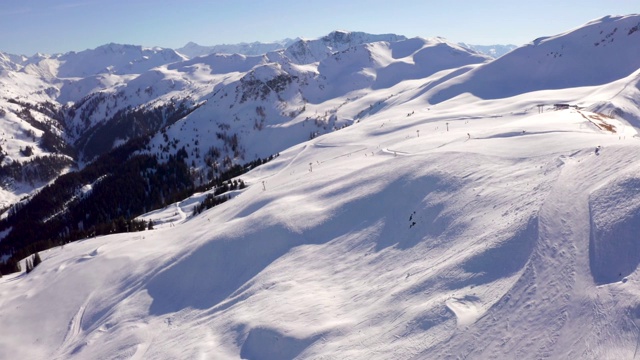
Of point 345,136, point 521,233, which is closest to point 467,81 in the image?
point 345,136

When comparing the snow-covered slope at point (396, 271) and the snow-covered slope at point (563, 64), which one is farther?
the snow-covered slope at point (563, 64)

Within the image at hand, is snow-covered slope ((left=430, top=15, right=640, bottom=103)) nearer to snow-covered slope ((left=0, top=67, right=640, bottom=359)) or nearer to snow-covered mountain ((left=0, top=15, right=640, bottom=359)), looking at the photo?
snow-covered mountain ((left=0, top=15, right=640, bottom=359))

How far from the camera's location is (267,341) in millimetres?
20062

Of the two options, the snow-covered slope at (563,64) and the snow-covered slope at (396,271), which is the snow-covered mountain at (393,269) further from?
the snow-covered slope at (563,64)

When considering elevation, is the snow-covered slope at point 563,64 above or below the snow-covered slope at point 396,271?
above

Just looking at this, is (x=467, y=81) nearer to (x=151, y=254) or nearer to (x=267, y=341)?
(x=151, y=254)

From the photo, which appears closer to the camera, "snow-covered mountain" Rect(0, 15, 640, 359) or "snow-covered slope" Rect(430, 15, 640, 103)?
"snow-covered mountain" Rect(0, 15, 640, 359)

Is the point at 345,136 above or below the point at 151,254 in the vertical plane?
above

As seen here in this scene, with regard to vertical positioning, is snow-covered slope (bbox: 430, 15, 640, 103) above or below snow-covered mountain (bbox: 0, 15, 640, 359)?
above

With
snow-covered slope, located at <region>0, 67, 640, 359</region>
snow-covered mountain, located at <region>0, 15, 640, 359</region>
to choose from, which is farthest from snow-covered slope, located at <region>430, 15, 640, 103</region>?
snow-covered slope, located at <region>0, 67, 640, 359</region>

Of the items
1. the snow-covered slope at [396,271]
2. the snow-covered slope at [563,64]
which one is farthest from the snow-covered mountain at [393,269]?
the snow-covered slope at [563,64]

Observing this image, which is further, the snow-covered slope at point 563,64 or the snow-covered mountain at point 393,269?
the snow-covered slope at point 563,64

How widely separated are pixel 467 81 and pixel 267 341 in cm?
11203

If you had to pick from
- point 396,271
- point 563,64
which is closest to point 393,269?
point 396,271
